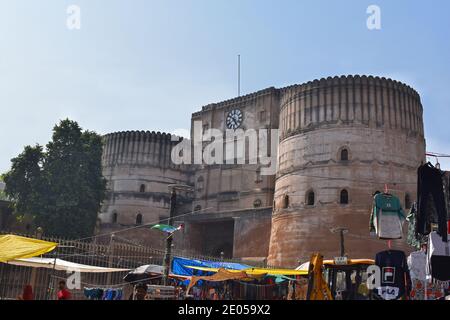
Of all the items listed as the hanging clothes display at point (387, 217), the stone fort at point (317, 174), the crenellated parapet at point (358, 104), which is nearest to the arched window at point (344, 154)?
the stone fort at point (317, 174)

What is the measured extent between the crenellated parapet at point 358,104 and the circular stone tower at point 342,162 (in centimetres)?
5

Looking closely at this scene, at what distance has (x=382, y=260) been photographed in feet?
33.0

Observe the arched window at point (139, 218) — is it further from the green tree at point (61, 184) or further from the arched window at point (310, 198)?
the arched window at point (310, 198)

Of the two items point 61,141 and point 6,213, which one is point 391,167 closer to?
point 61,141

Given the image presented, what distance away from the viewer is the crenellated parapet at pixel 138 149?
38.0 metres

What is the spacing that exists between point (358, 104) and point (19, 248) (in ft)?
67.7

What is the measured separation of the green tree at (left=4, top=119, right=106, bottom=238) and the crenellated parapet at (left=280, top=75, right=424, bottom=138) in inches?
491

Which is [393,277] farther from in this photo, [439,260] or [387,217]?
[387,217]

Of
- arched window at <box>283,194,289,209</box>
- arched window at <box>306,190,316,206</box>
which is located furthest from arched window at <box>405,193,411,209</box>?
arched window at <box>283,194,289,209</box>

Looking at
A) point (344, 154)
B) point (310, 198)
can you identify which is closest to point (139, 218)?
point (310, 198)

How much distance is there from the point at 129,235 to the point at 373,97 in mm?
19773

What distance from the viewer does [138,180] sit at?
123 ft

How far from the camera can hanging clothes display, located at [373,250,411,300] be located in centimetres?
979

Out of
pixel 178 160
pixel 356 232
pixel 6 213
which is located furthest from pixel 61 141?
pixel 356 232
